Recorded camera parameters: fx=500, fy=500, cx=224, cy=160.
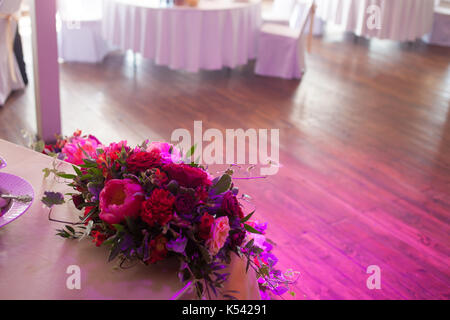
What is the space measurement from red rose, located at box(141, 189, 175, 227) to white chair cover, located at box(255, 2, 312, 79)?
4.44m

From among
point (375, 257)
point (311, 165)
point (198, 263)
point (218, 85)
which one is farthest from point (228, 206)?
point (218, 85)

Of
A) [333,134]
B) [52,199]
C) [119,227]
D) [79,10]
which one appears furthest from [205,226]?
[79,10]

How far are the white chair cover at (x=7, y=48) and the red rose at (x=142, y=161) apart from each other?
289cm

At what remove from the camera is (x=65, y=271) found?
3.28ft

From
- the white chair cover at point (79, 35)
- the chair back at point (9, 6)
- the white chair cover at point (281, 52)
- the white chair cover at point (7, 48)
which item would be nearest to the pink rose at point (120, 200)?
the white chair cover at point (7, 48)

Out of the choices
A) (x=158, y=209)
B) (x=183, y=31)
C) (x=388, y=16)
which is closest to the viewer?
(x=158, y=209)

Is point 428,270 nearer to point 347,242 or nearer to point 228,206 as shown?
point 347,242

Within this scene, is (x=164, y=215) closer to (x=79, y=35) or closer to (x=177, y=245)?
(x=177, y=245)

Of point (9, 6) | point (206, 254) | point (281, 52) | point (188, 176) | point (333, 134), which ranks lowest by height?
point (333, 134)

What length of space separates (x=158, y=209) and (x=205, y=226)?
97 mm

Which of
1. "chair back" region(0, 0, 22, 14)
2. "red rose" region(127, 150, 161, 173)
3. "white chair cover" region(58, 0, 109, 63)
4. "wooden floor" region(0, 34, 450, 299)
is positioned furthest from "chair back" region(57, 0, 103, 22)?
"red rose" region(127, 150, 161, 173)

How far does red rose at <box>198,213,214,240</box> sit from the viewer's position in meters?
0.96

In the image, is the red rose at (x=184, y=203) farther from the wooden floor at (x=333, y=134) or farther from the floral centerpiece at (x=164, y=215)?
the wooden floor at (x=333, y=134)

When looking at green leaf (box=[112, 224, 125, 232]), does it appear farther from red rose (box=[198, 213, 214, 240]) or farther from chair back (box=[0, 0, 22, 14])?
chair back (box=[0, 0, 22, 14])
